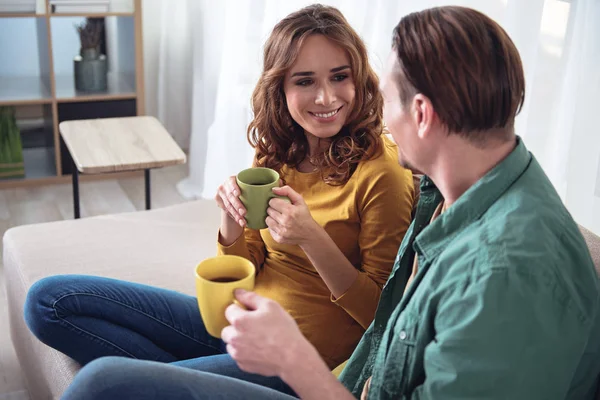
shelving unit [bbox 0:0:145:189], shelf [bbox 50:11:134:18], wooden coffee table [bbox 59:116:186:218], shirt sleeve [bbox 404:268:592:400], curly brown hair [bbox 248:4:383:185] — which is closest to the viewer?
shirt sleeve [bbox 404:268:592:400]

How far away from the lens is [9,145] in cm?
328

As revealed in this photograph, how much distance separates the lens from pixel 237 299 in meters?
1.02

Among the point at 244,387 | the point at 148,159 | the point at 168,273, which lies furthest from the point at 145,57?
the point at 244,387

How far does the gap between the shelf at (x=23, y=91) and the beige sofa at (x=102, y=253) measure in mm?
1342

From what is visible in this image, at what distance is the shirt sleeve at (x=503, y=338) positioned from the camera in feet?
2.82

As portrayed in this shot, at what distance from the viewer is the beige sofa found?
184 cm

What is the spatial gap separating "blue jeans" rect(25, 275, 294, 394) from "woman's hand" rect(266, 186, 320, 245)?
32 cm

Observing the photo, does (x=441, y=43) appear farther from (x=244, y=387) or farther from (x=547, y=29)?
(x=547, y=29)

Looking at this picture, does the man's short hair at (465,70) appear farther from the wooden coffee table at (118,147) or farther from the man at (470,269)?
the wooden coffee table at (118,147)

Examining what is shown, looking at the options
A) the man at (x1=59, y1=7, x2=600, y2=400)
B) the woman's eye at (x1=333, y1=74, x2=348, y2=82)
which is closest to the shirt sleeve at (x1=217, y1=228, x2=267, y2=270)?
the woman's eye at (x1=333, y1=74, x2=348, y2=82)

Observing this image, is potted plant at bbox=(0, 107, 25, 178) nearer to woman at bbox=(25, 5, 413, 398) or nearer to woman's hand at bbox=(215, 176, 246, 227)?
woman at bbox=(25, 5, 413, 398)

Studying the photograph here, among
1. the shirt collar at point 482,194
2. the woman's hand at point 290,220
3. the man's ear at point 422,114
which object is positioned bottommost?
the woman's hand at point 290,220

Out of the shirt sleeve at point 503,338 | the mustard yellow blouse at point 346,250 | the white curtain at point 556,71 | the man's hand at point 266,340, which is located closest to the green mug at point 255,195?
the mustard yellow blouse at point 346,250

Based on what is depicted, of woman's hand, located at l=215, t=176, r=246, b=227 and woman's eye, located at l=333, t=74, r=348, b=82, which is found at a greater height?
woman's eye, located at l=333, t=74, r=348, b=82
